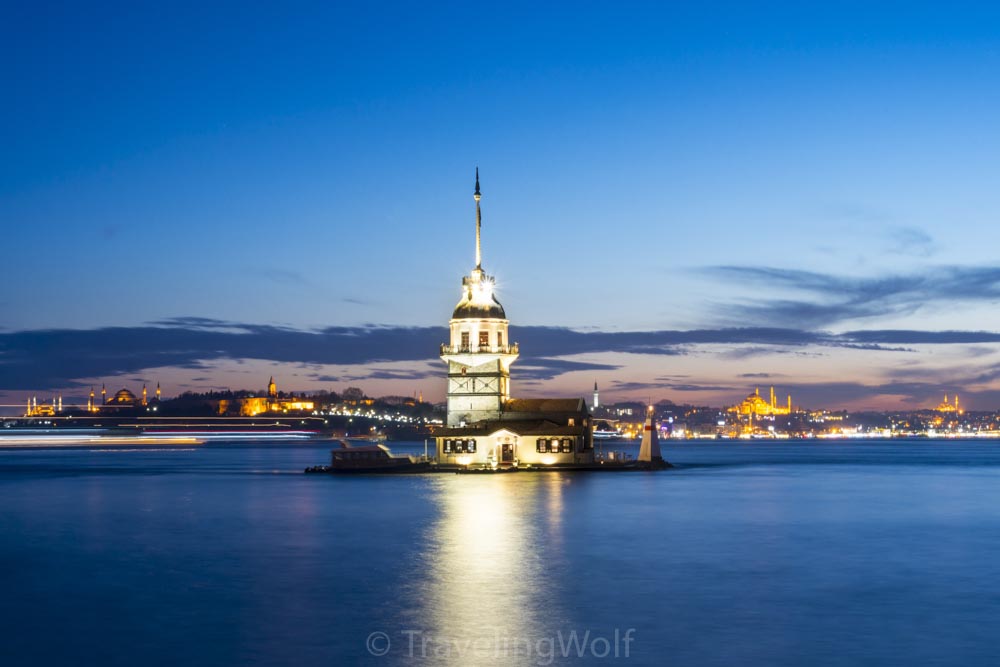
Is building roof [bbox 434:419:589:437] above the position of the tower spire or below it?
below

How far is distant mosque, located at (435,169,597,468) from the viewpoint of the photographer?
7069 centimetres

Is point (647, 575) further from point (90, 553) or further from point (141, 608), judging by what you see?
point (90, 553)

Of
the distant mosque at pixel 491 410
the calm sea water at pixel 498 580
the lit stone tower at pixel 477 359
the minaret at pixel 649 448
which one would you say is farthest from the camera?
the minaret at pixel 649 448

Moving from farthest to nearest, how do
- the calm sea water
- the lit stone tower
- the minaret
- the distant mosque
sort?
the minaret
the lit stone tower
the distant mosque
the calm sea water

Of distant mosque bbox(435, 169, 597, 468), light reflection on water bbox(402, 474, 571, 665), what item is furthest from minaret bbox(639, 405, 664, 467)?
light reflection on water bbox(402, 474, 571, 665)

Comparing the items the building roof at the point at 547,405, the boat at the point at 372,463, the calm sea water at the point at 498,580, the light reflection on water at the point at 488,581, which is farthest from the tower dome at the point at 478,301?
the light reflection on water at the point at 488,581

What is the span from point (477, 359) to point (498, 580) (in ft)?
145

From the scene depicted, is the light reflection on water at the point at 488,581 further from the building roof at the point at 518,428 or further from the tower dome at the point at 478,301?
the tower dome at the point at 478,301

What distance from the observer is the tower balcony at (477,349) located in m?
73.1

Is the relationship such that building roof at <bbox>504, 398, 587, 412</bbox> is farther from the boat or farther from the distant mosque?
the boat

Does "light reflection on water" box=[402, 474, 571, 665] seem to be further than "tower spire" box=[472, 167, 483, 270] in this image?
No

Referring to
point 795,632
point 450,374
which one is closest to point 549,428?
point 450,374

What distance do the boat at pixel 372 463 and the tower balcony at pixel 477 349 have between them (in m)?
7.83

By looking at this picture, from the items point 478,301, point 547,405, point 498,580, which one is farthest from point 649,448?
point 498,580
